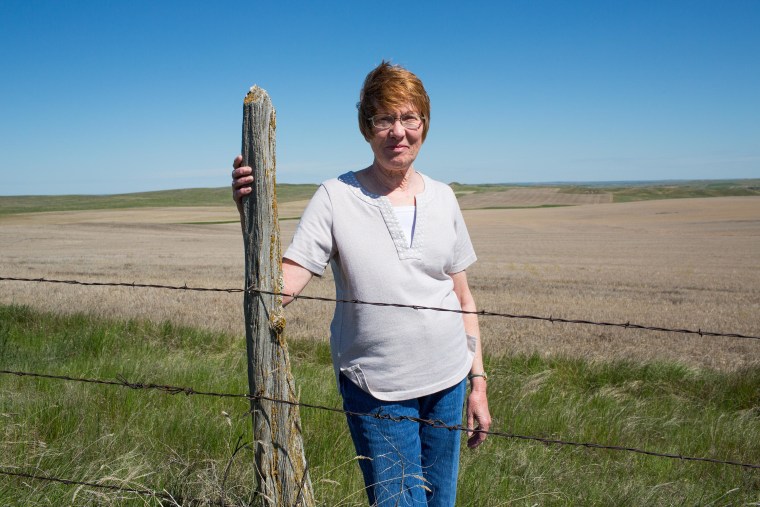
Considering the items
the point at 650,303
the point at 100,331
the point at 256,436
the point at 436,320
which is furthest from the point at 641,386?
the point at 650,303

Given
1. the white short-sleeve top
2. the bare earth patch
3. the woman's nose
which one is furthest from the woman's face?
the bare earth patch

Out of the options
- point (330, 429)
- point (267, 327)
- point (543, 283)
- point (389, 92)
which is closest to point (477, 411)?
point (267, 327)

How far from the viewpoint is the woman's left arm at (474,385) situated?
2.56m

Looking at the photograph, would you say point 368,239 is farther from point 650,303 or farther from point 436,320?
point 650,303

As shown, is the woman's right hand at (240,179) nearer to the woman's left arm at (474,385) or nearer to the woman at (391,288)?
the woman at (391,288)

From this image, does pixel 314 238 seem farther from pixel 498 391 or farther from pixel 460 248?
pixel 498 391

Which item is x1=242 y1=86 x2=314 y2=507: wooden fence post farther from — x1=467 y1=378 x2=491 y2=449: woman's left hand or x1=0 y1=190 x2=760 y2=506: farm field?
x1=467 y1=378 x2=491 y2=449: woman's left hand

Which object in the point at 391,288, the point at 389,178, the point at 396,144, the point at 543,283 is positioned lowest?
the point at 543,283

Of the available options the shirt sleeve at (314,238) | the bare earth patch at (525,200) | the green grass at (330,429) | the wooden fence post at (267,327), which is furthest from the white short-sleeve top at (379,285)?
the bare earth patch at (525,200)

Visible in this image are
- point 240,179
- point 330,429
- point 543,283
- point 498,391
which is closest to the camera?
point 240,179

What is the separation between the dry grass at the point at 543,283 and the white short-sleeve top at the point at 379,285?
15.6ft

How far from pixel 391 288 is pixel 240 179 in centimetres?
63

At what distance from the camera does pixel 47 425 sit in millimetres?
3592

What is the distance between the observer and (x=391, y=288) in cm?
221
